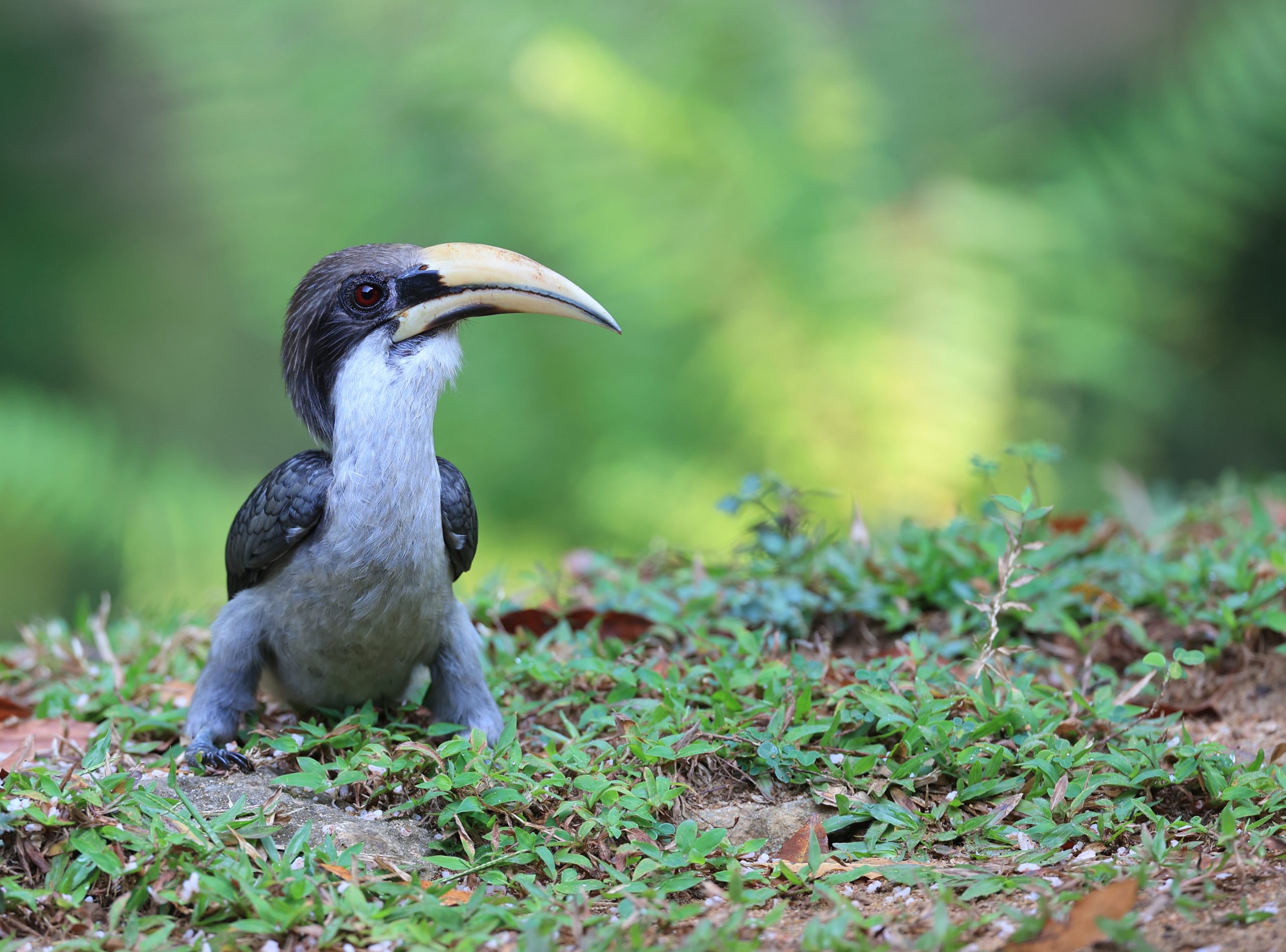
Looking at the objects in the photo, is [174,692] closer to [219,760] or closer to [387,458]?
[219,760]

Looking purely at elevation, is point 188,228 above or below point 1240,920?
above

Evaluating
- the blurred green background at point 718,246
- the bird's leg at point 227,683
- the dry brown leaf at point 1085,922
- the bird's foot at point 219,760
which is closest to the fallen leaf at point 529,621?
the bird's leg at point 227,683

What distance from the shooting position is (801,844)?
8.21ft

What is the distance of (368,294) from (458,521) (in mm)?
618

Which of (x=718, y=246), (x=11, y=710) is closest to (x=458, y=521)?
(x=11, y=710)

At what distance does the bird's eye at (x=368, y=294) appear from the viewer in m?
2.96

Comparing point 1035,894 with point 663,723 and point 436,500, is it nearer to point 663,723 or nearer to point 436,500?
point 663,723

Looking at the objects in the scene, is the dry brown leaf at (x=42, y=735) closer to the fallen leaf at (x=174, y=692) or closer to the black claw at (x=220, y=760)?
the fallen leaf at (x=174, y=692)

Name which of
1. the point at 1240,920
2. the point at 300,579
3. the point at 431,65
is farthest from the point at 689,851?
the point at 431,65

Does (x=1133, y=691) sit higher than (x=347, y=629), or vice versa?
(x=347, y=629)

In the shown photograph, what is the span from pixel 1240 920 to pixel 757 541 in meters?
2.19

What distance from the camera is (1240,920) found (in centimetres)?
196

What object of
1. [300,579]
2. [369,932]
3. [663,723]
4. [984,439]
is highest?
[984,439]

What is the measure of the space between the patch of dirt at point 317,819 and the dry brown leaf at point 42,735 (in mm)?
535
